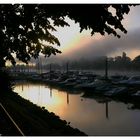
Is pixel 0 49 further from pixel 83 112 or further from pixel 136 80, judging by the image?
pixel 136 80

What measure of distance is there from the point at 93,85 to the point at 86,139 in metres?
49.4

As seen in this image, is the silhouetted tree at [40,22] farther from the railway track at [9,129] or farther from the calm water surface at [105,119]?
the calm water surface at [105,119]

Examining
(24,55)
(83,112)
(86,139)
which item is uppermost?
(24,55)

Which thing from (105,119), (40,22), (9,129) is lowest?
(105,119)

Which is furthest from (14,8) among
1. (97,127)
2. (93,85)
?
(93,85)

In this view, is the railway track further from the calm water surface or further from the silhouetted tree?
the calm water surface

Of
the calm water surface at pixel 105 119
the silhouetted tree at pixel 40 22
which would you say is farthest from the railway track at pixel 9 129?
the calm water surface at pixel 105 119

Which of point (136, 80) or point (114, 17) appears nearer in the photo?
point (114, 17)

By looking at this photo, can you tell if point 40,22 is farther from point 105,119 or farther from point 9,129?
point 105,119

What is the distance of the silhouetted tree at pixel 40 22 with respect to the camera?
37.8 ft

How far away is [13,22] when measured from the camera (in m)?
15.0

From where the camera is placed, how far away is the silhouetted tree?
37.8 feet

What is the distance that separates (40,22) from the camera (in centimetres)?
1717

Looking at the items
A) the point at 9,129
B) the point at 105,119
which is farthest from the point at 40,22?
the point at 105,119
